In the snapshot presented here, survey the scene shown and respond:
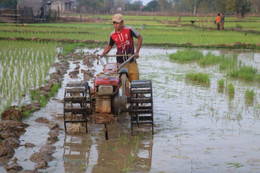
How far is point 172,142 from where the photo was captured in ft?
15.0

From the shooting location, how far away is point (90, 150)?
426cm

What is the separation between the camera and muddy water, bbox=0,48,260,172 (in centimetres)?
383

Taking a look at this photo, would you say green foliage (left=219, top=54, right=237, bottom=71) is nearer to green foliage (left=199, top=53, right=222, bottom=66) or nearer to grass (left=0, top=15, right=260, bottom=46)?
green foliage (left=199, top=53, right=222, bottom=66)

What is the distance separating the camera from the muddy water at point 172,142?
3830 mm

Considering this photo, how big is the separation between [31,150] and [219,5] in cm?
5401

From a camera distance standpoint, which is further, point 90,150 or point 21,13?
point 21,13

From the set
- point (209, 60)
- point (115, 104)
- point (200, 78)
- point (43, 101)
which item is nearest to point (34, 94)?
point (43, 101)

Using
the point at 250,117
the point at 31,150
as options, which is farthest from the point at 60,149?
the point at 250,117

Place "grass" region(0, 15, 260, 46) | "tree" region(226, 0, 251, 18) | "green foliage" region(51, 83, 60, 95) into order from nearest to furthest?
"green foliage" region(51, 83, 60, 95)
"grass" region(0, 15, 260, 46)
"tree" region(226, 0, 251, 18)

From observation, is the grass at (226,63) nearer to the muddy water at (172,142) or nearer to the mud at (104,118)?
the muddy water at (172,142)

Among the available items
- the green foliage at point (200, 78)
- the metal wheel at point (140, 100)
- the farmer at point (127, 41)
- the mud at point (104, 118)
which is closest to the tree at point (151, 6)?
the green foliage at point (200, 78)

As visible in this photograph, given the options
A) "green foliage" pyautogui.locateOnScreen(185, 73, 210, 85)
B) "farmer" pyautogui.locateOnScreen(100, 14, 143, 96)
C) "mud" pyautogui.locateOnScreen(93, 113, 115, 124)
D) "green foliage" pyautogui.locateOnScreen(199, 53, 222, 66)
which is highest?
"farmer" pyautogui.locateOnScreen(100, 14, 143, 96)

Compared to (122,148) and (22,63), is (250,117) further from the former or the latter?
(22,63)

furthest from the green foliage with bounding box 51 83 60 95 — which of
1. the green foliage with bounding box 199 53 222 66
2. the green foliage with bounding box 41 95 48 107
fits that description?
the green foliage with bounding box 199 53 222 66
